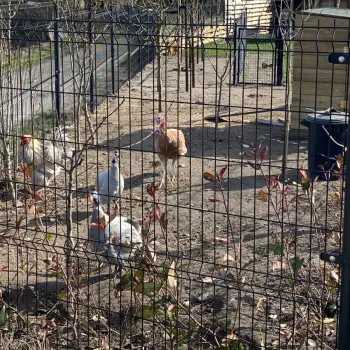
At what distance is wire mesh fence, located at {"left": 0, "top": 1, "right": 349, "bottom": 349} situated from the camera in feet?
11.8

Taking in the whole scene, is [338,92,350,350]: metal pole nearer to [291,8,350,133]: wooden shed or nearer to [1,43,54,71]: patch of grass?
[1,43,54,71]: patch of grass

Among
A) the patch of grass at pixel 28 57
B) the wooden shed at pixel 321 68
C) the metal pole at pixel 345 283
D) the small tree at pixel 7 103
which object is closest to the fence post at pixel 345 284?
the metal pole at pixel 345 283

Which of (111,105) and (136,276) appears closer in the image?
(136,276)

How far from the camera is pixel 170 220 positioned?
6820mm

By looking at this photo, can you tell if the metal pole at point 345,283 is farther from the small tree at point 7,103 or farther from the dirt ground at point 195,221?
the small tree at point 7,103

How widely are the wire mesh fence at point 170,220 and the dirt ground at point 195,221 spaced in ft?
0.09

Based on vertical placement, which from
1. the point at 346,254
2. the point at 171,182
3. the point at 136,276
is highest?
the point at 346,254

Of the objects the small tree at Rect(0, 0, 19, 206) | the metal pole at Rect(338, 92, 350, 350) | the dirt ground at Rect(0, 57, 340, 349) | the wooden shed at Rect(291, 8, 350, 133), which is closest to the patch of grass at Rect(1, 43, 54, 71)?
the small tree at Rect(0, 0, 19, 206)

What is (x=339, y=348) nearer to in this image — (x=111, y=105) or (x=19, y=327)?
(x=19, y=327)

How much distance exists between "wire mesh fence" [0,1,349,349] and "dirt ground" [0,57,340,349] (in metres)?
0.03

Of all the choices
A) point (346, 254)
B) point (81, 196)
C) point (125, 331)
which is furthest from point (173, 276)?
point (81, 196)

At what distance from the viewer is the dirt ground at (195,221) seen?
3.86m

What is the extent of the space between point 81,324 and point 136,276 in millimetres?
866

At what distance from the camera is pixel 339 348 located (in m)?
2.87
